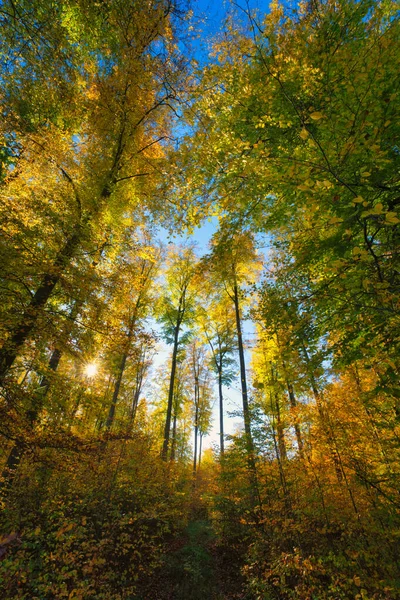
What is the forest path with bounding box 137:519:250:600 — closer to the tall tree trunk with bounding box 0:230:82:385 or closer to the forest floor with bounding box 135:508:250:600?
the forest floor with bounding box 135:508:250:600

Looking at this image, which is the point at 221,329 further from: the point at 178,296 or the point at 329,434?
the point at 329,434

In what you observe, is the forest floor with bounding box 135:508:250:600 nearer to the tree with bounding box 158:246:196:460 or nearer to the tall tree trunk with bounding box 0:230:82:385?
the tall tree trunk with bounding box 0:230:82:385

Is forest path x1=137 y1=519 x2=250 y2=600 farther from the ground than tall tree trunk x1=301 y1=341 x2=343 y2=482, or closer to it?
closer to it

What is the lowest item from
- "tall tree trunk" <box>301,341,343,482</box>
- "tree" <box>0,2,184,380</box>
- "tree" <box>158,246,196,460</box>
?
"tall tree trunk" <box>301,341,343,482</box>

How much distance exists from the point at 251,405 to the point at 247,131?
316 inches

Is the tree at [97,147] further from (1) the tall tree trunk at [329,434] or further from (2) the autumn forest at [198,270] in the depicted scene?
(1) the tall tree trunk at [329,434]

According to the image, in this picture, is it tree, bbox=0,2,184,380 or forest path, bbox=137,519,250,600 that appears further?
forest path, bbox=137,519,250,600

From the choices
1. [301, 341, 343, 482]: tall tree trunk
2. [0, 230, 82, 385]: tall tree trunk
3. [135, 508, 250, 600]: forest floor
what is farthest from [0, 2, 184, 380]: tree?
[135, 508, 250, 600]: forest floor

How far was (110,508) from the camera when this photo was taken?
22.2 ft

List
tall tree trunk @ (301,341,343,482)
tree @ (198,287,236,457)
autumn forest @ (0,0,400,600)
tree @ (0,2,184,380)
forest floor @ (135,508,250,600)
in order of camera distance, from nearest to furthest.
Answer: autumn forest @ (0,0,400,600), tree @ (0,2,184,380), tall tree trunk @ (301,341,343,482), forest floor @ (135,508,250,600), tree @ (198,287,236,457)

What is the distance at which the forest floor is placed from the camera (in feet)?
18.8

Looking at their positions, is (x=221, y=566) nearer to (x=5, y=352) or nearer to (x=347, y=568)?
(x=347, y=568)

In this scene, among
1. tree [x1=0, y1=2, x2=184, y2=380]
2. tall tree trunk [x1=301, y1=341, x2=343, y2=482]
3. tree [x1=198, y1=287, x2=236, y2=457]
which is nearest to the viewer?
tree [x1=0, y1=2, x2=184, y2=380]

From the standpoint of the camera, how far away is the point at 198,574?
639cm
